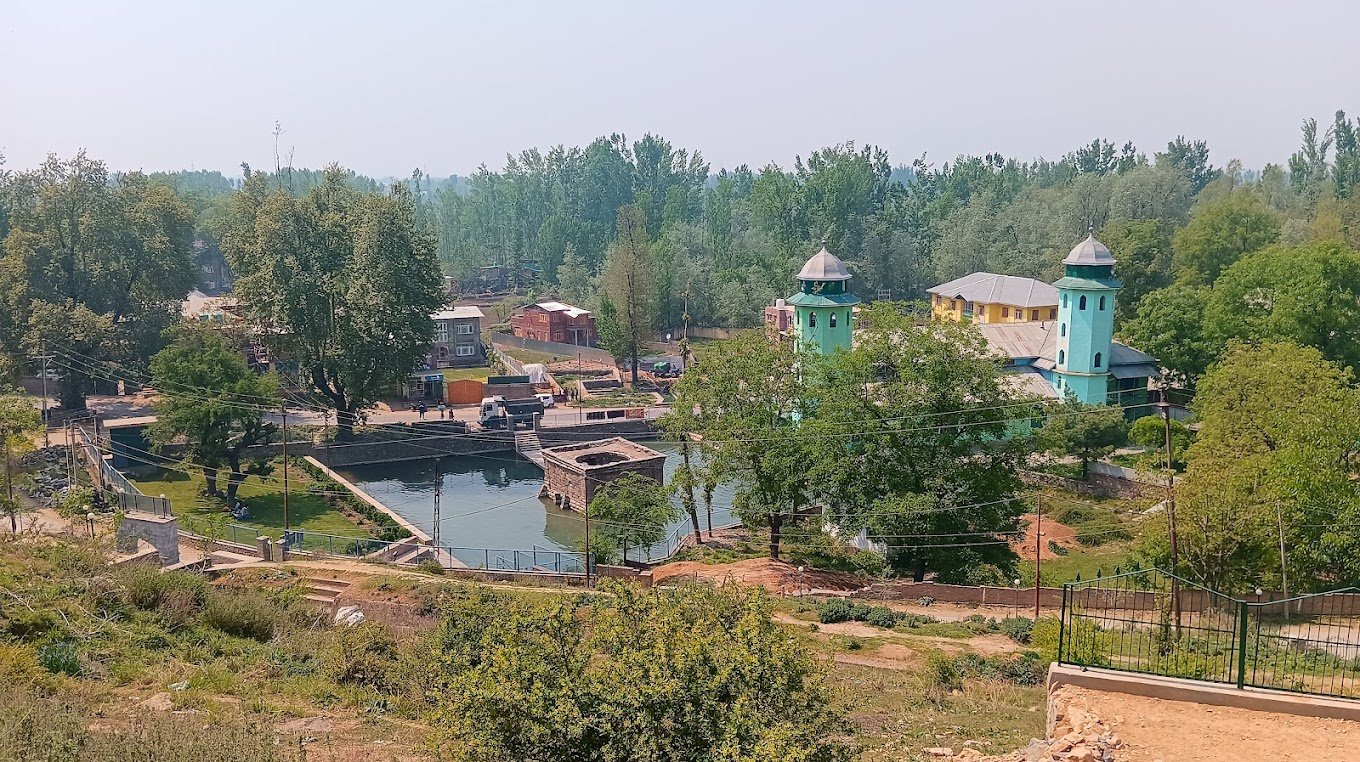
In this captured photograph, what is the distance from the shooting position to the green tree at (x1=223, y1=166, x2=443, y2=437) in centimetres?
4516

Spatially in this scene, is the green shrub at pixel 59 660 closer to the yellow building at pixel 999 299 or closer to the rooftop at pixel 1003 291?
the yellow building at pixel 999 299

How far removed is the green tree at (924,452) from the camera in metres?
26.2

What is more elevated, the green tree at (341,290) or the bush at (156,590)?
the green tree at (341,290)

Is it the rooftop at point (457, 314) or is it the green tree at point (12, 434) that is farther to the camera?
the rooftop at point (457, 314)

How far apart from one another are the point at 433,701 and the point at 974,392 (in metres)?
18.0

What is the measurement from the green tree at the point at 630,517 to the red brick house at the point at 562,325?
36.3m

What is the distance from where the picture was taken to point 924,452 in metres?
26.9

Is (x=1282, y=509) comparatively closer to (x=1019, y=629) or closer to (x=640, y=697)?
(x=1019, y=629)

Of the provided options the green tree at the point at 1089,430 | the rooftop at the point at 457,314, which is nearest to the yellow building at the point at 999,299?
the green tree at the point at 1089,430

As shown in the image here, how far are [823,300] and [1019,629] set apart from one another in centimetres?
1934

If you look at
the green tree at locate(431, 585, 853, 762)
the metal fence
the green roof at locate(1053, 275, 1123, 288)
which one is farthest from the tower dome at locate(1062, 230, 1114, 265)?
the green tree at locate(431, 585, 853, 762)

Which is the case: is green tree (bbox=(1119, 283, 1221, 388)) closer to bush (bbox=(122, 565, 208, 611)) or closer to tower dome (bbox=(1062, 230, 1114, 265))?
tower dome (bbox=(1062, 230, 1114, 265))

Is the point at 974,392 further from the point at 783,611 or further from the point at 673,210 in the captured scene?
the point at 673,210

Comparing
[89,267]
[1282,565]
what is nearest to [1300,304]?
[1282,565]
